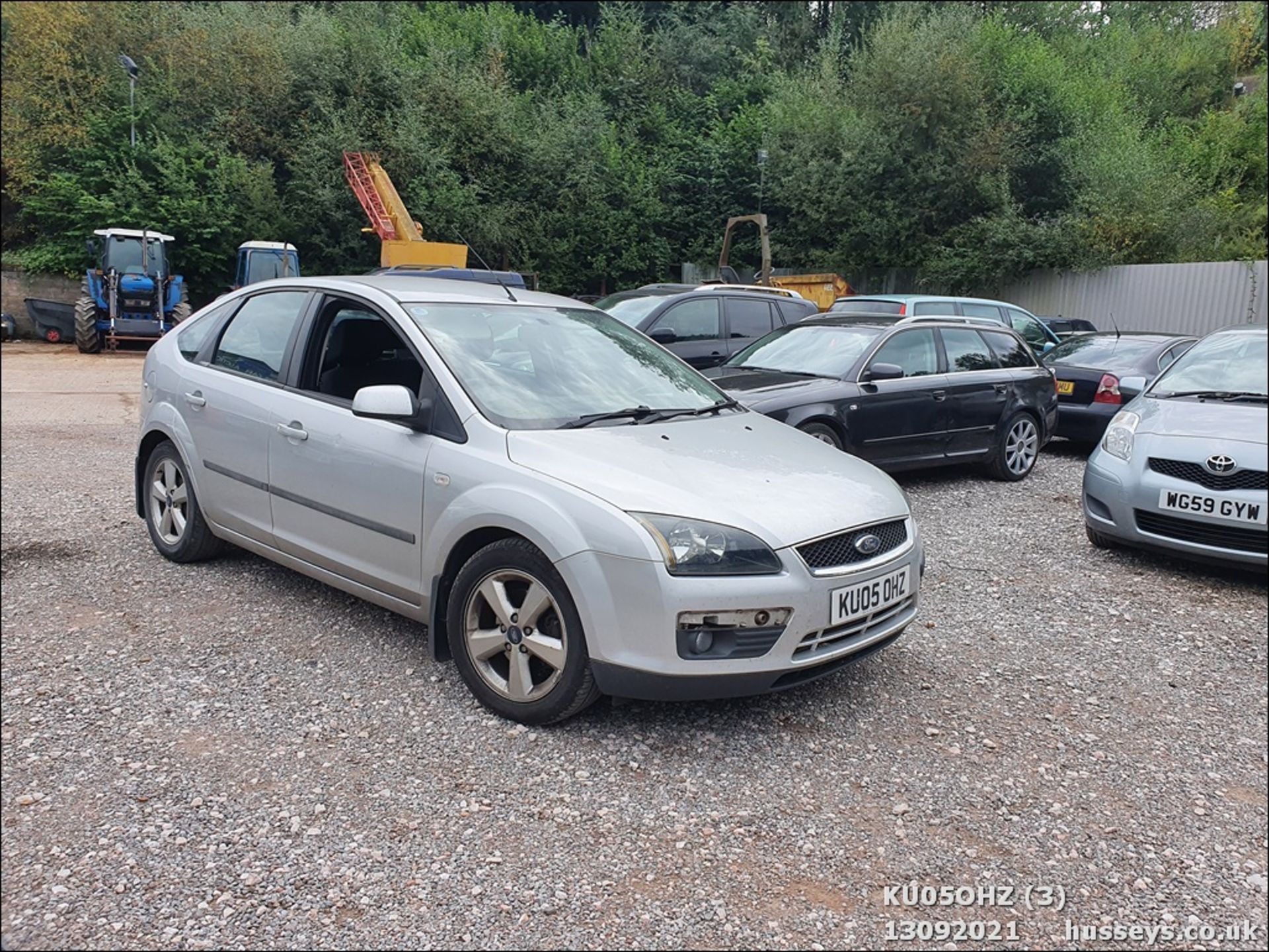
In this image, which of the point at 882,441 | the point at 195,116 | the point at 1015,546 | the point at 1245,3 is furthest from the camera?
the point at 195,116

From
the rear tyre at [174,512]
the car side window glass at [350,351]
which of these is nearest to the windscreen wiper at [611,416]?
the car side window glass at [350,351]

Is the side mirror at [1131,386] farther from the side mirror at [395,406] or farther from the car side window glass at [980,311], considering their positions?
the car side window glass at [980,311]

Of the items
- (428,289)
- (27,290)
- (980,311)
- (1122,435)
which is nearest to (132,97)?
(428,289)

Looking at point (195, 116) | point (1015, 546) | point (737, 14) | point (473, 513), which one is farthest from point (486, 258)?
point (473, 513)

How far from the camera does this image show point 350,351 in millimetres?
4352

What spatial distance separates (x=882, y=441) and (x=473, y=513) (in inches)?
190

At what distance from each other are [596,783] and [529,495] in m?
0.97

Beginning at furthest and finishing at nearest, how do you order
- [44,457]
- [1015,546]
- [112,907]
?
[44,457], [1015,546], [112,907]

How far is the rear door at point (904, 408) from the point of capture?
7375 mm

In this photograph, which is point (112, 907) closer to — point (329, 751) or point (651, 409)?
point (329, 751)

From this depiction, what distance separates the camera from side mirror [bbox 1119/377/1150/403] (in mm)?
3465

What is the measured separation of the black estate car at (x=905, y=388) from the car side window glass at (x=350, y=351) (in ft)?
10.7

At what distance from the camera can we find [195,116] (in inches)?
1019

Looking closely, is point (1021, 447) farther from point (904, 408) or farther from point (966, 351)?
point (904, 408)
